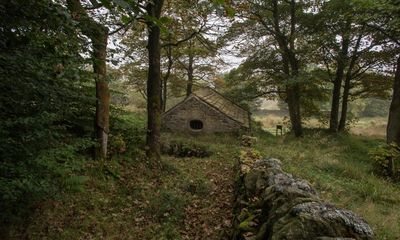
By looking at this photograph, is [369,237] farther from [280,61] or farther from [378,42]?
[280,61]

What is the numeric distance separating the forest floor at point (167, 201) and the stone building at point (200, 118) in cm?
703

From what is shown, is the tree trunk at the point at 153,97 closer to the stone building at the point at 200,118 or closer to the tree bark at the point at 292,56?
the stone building at the point at 200,118

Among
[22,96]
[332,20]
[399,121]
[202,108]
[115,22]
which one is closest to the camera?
[22,96]

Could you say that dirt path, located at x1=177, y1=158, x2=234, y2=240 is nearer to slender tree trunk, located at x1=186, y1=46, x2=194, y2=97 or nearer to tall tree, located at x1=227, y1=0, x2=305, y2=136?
tall tree, located at x1=227, y1=0, x2=305, y2=136

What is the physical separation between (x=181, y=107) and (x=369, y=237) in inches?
631

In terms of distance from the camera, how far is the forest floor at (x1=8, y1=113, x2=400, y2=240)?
6.26 meters

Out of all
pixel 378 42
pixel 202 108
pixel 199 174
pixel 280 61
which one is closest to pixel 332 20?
pixel 378 42

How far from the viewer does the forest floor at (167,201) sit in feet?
20.5

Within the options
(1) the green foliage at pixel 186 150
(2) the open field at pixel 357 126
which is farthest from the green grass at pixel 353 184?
(2) the open field at pixel 357 126

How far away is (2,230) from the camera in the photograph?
513cm

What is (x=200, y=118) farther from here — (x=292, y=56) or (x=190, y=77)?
(x=190, y=77)

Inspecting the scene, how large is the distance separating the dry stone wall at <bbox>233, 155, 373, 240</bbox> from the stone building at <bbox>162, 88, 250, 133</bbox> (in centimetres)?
→ 1155

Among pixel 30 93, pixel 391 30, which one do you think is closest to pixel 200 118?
pixel 391 30

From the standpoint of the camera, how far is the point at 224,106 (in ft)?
67.4
